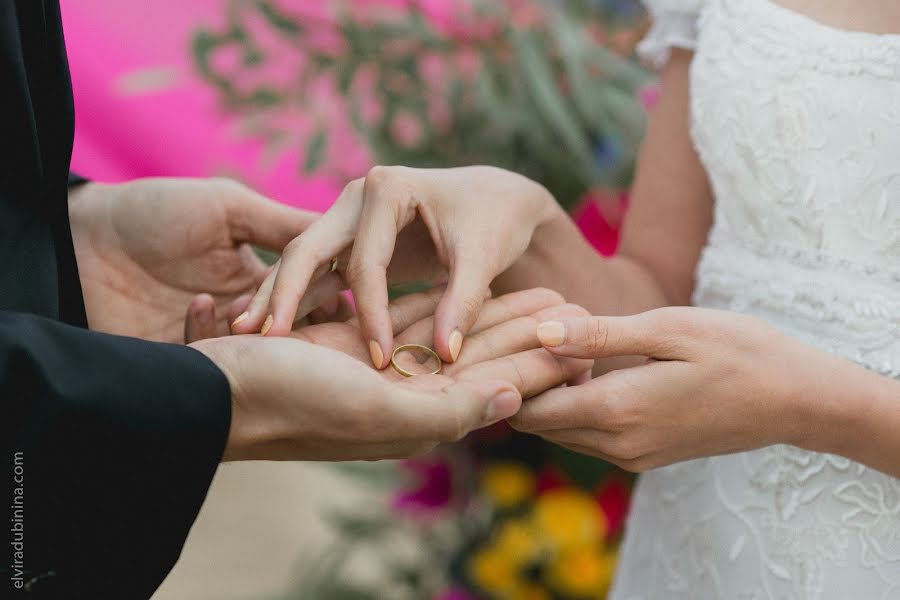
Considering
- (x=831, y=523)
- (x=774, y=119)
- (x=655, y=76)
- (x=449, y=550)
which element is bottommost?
(x=449, y=550)

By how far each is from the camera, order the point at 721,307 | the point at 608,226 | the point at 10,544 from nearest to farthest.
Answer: the point at 10,544, the point at 721,307, the point at 608,226

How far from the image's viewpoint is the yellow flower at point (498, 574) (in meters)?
1.88

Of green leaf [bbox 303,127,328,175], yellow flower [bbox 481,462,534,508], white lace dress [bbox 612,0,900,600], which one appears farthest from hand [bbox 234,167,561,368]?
yellow flower [bbox 481,462,534,508]

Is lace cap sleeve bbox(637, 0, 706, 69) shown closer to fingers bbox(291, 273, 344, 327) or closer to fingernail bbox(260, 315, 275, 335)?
fingers bbox(291, 273, 344, 327)

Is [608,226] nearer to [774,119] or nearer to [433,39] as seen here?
[433,39]

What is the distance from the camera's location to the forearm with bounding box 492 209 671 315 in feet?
4.17

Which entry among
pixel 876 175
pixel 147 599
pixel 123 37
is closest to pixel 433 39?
pixel 123 37

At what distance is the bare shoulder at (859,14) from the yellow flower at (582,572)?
1042 mm

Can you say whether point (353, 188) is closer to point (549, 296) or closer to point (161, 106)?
point (549, 296)

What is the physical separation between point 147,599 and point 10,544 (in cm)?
14

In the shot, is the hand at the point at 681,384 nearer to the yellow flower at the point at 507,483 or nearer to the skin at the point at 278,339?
the skin at the point at 278,339

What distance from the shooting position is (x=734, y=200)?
4.10 feet

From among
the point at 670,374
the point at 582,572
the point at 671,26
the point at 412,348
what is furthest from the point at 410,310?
the point at 582,572

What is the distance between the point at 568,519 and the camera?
186cm
